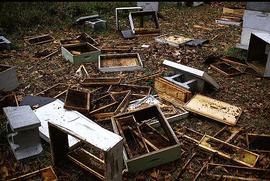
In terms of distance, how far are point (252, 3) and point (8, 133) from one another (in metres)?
7.14

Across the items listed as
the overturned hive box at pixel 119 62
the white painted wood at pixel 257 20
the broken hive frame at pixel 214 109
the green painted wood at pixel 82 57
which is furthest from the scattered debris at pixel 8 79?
the white painted wood at pixel 257 20

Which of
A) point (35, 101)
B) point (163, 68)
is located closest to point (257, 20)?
point (163, 68)

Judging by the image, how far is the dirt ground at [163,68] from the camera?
5160mm

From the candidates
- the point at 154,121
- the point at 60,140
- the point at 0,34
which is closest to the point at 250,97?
the point at 154,121

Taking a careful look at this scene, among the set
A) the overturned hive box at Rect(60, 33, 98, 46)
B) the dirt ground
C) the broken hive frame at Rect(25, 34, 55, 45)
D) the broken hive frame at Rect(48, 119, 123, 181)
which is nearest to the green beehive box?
the dirt ground

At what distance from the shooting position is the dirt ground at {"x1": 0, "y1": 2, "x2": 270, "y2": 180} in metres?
5.16

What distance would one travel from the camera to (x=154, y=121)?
19.6ft

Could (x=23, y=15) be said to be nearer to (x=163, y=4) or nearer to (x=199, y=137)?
(x=163, y=4)

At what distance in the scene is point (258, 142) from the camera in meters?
5.70

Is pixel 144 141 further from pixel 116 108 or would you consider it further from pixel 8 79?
pixel 8 79

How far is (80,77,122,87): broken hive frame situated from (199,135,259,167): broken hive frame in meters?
2.76

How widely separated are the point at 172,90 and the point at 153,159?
2.25m

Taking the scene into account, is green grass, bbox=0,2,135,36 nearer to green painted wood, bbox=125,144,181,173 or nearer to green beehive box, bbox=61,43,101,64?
green beehive box, bbox=61,43,101,64

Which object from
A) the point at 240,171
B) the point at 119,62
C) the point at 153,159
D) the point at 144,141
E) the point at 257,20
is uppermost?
the point at 257,20
